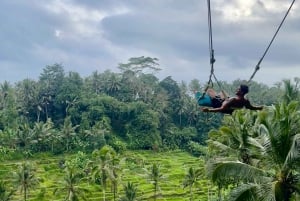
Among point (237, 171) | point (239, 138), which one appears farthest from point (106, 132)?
point (237, 171)

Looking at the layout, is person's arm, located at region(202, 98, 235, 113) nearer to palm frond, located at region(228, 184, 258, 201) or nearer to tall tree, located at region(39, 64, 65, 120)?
palm frond, located at region(228, 184, 258, 201)

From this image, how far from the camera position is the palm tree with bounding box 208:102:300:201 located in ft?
45.4

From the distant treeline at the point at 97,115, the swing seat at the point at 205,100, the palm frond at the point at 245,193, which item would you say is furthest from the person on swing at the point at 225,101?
the distant treeline at the point at 97,115

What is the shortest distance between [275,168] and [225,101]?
487 cm

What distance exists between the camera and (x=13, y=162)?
59656mm

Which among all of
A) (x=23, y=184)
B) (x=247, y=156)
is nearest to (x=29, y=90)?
(x=23, y=184)

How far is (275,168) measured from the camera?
14.5 meters

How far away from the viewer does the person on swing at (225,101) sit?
10.4 meters

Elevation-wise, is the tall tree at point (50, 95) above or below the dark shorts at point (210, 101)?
above

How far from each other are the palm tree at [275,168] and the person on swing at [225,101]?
3524 millimetres

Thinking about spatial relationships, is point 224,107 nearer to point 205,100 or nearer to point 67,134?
Answer: point 205,100

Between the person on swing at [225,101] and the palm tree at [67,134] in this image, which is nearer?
the person on swing at [225,101]

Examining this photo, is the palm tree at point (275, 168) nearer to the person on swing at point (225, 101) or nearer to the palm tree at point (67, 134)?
the person on swing at point (225, 101)

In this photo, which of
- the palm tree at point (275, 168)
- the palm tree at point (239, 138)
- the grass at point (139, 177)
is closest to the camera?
the palm tree at point (275, 168)
